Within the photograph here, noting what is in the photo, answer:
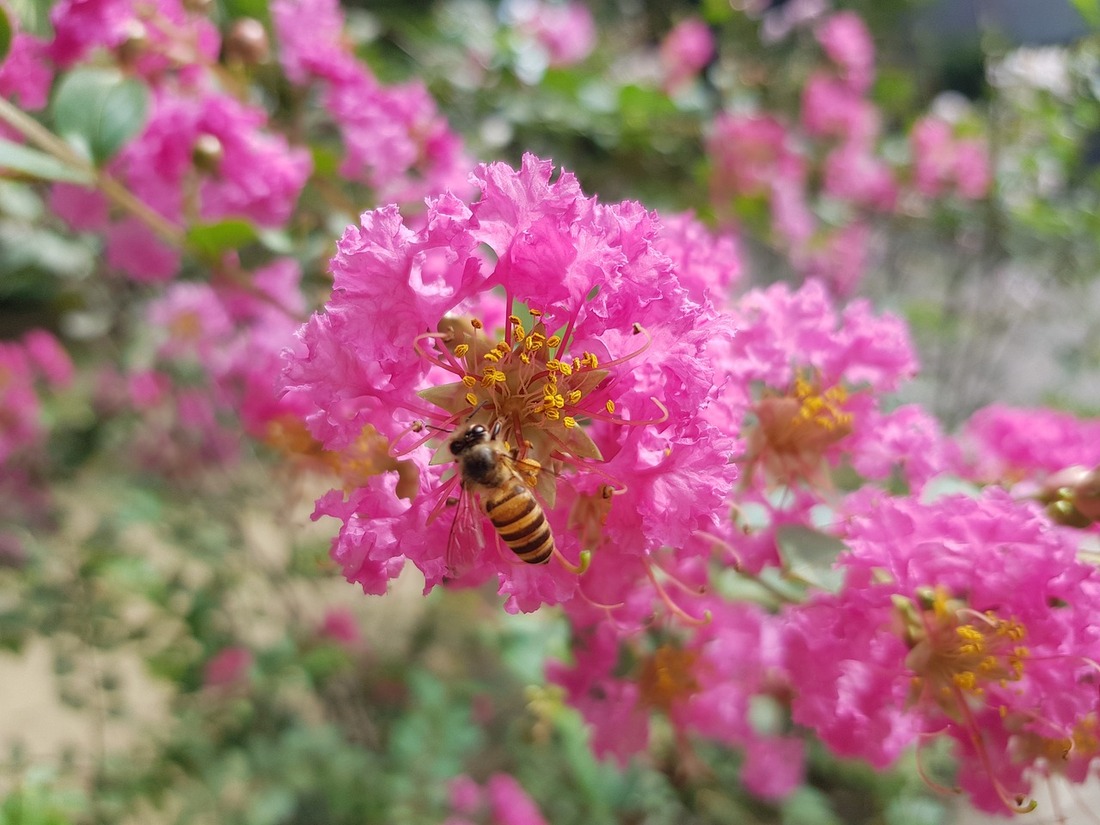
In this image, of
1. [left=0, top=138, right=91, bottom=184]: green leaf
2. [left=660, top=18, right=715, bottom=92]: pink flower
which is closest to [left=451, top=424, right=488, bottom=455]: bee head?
[left=0, top=138, right=91, bottom=184]: green leaf

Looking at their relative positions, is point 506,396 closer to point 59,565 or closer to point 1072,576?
point 1072,576

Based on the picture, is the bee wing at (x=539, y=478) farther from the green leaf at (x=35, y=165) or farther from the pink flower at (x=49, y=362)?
the pink flower at (x=49, y=362)

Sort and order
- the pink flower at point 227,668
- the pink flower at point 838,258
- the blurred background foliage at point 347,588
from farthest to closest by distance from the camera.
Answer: the pink flower at point 838,258 < the pink flower at point 227,668 < the blurred background foliage at point 347,588

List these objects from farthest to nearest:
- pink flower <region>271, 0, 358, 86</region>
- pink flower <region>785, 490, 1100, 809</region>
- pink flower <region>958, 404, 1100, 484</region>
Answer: pink flower <region>271, 0, 358, 86</region> → pink flower <region>958, 404, 1100, 484</region> → pink flower <region>785, 490, 1100, 809</region>

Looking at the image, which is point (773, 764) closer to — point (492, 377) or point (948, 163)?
point (492, 377)

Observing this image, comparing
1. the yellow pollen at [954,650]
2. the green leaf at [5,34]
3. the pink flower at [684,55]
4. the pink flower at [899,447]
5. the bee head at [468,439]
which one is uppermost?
the pink flower at [684,55]

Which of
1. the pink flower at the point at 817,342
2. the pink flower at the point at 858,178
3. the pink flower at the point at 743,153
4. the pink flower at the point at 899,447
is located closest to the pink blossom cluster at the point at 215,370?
the pink flower at the point at 817,342

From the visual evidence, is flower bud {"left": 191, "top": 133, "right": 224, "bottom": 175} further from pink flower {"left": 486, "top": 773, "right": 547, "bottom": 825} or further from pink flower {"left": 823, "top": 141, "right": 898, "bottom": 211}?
pink flower {"left": 823, "top": 141, "right": 898, "bottom": 211}
